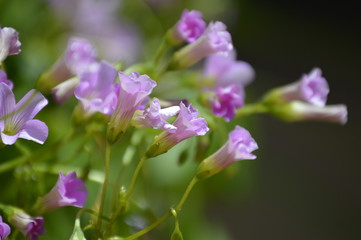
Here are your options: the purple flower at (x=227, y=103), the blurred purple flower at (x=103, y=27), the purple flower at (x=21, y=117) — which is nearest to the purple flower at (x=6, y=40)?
the purple flower at (x=21, y=117)

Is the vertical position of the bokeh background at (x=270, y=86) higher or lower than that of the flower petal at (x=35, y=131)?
lower

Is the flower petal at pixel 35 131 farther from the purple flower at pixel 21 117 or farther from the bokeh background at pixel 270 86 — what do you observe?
the bokeh background at pixel 270 86

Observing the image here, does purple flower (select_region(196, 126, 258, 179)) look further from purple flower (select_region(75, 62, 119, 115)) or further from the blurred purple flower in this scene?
the blurred purple flower

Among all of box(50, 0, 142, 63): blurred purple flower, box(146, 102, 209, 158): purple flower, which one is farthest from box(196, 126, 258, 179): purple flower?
box(50, 0, 142, 63): blurred purple flower

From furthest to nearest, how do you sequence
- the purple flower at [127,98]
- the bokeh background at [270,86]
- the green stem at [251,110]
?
1. the bokeh background at [270,86]
2. the green stem at [251,110]
3. the purple flower at [127,98]

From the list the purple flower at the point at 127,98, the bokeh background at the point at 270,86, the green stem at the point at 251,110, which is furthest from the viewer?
the bokeh background at the point at 270,86

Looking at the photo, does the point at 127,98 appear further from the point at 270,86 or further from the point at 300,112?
the point at 270,86

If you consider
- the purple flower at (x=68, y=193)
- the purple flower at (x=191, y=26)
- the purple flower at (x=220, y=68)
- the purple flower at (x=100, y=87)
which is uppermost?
the purple flower at (x=191, y=26)
